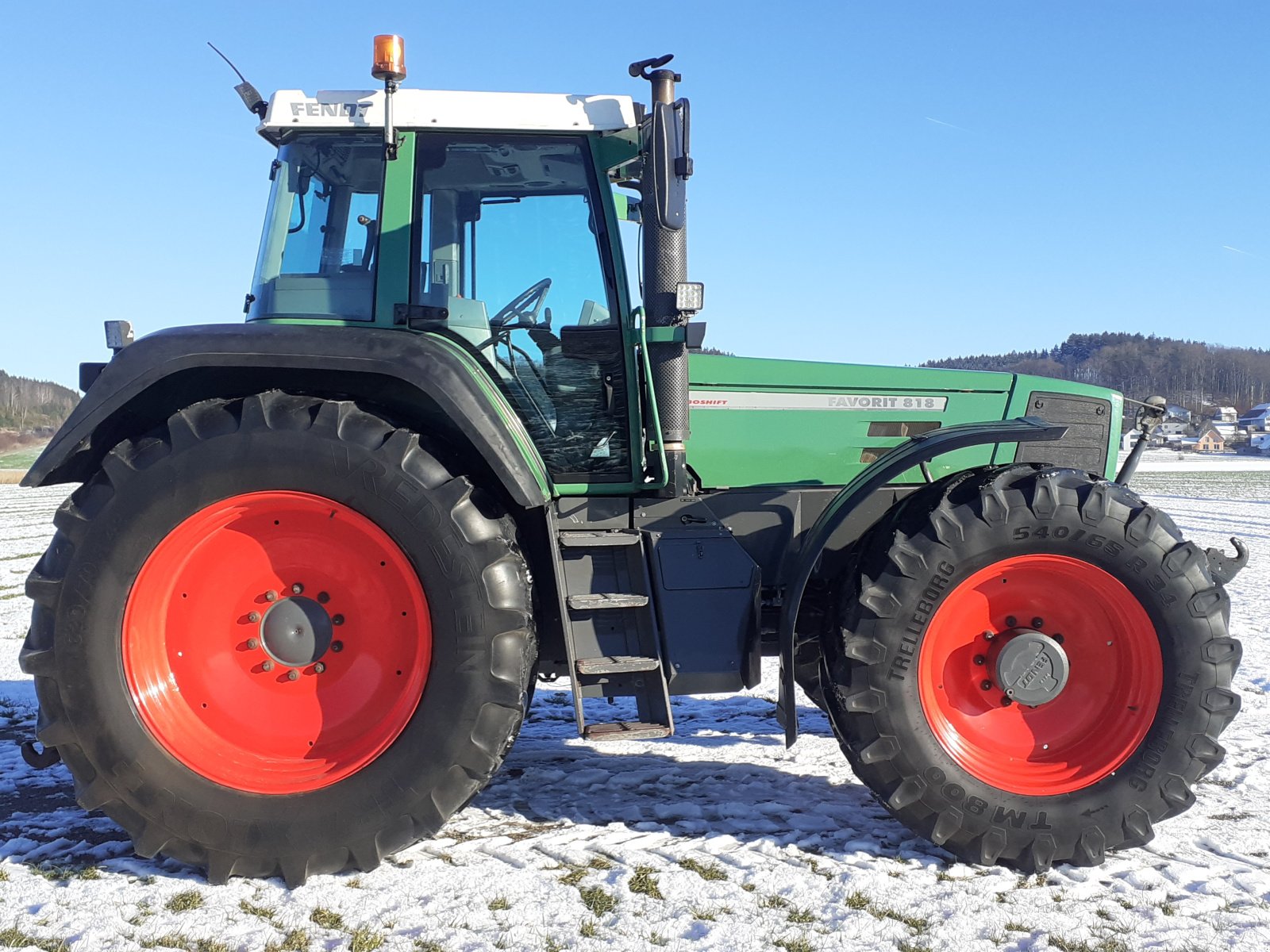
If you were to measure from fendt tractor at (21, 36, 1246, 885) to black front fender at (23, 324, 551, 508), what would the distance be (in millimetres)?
12

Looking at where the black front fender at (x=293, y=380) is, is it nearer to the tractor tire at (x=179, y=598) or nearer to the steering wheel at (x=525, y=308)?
the tractor tire at (x=179, y=598)

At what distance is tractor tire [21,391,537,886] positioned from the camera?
2.99 m

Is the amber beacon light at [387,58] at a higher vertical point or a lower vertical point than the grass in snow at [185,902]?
higher

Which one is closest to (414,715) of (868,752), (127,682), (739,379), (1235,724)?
(127,682)

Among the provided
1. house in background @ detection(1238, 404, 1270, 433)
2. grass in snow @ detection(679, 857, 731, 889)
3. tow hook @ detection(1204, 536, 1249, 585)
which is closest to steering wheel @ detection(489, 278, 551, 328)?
grass in snow @ detection(679, 857, 731, 889)

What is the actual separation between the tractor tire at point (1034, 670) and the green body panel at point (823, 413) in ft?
2.20

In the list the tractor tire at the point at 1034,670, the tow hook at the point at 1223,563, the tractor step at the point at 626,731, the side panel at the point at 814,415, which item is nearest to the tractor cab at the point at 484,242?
the side panel at the point at 814,415

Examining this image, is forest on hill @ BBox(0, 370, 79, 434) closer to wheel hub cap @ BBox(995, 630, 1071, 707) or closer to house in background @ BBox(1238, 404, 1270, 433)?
wheel hub cap @ BBox(995, 630, 1071, 707)

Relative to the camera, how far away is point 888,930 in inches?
105

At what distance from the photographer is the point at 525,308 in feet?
11.3

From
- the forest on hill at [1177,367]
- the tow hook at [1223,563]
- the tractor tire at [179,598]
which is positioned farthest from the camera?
the forest on hill at [1177,367]

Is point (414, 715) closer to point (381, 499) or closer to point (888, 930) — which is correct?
point (381, 499)

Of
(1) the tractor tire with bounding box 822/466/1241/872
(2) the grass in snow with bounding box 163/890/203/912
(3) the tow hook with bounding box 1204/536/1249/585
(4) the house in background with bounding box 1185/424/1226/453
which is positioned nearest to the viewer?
(2) the grass in snow with bounding box 163/890/203/912

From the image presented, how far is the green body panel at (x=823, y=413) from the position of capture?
3.88 meters
